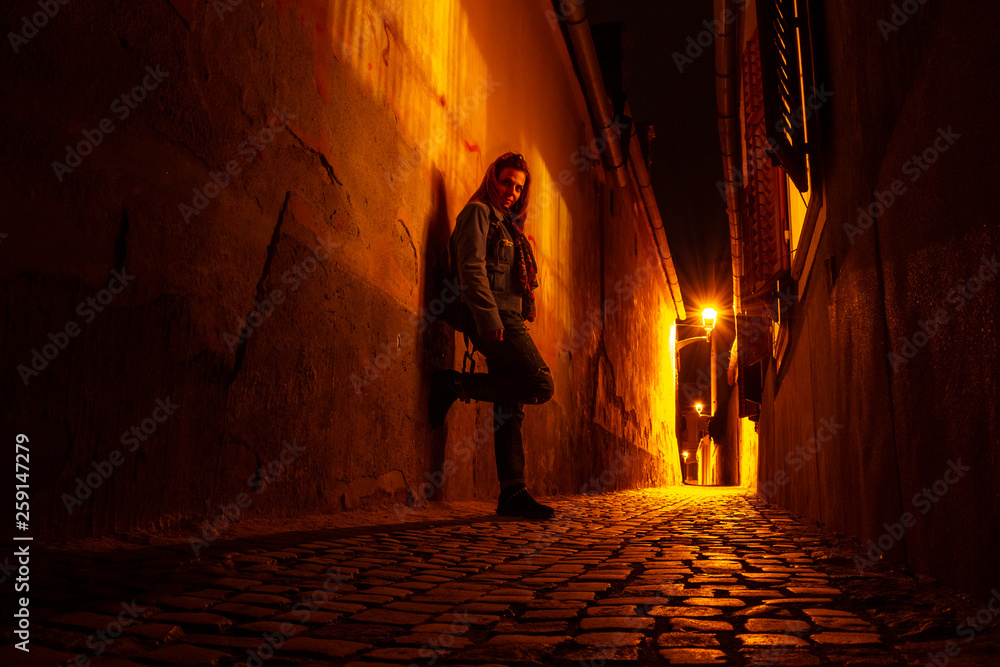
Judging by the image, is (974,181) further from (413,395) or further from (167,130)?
(413,395)

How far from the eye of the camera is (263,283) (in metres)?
2.85

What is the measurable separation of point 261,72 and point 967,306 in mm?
2406

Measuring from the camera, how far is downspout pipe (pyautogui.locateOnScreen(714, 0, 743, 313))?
7652 millimetres

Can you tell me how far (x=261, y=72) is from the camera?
291 cm

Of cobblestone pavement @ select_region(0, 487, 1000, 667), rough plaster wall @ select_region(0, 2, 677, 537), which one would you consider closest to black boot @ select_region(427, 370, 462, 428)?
rough plaster wall @ select_region(0, 2, 677, 537)

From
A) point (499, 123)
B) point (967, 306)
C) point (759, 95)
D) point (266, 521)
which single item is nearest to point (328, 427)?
point (266, 521)
